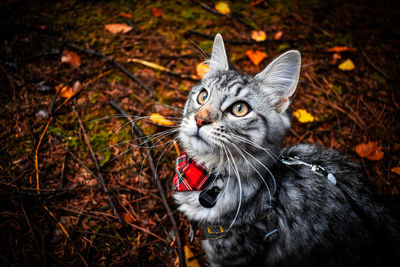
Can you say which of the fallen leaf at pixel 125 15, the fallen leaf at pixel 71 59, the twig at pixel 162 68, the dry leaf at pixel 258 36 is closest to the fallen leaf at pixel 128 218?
the twig at pixel 162 68

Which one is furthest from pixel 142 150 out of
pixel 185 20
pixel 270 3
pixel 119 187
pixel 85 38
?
pixel 270 3

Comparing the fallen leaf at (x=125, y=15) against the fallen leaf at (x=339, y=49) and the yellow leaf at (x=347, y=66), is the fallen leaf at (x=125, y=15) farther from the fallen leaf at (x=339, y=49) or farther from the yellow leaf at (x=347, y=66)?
the yellow leaf at (x=347, y=66)

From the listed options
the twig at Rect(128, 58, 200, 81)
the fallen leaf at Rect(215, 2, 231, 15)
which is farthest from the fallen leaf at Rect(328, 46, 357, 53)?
the twig at Rect(128, 58, 200, 81)

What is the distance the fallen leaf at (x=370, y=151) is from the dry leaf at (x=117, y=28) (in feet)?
12.5

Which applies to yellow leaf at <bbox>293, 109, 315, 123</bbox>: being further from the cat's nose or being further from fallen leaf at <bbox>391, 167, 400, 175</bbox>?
the cat's nose

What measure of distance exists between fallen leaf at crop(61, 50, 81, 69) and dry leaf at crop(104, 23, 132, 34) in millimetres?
732

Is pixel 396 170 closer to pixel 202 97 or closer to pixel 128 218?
pixel 202 97

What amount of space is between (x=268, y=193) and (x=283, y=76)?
0.99 meters

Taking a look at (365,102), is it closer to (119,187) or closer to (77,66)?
(119,187)

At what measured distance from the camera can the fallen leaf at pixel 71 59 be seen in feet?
8.73

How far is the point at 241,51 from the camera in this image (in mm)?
3270

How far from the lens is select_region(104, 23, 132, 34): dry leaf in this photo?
3.07 m

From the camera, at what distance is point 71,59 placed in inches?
Answer: 105

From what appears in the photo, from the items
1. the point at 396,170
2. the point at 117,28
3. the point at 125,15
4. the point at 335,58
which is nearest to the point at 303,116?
the point at 396,170
